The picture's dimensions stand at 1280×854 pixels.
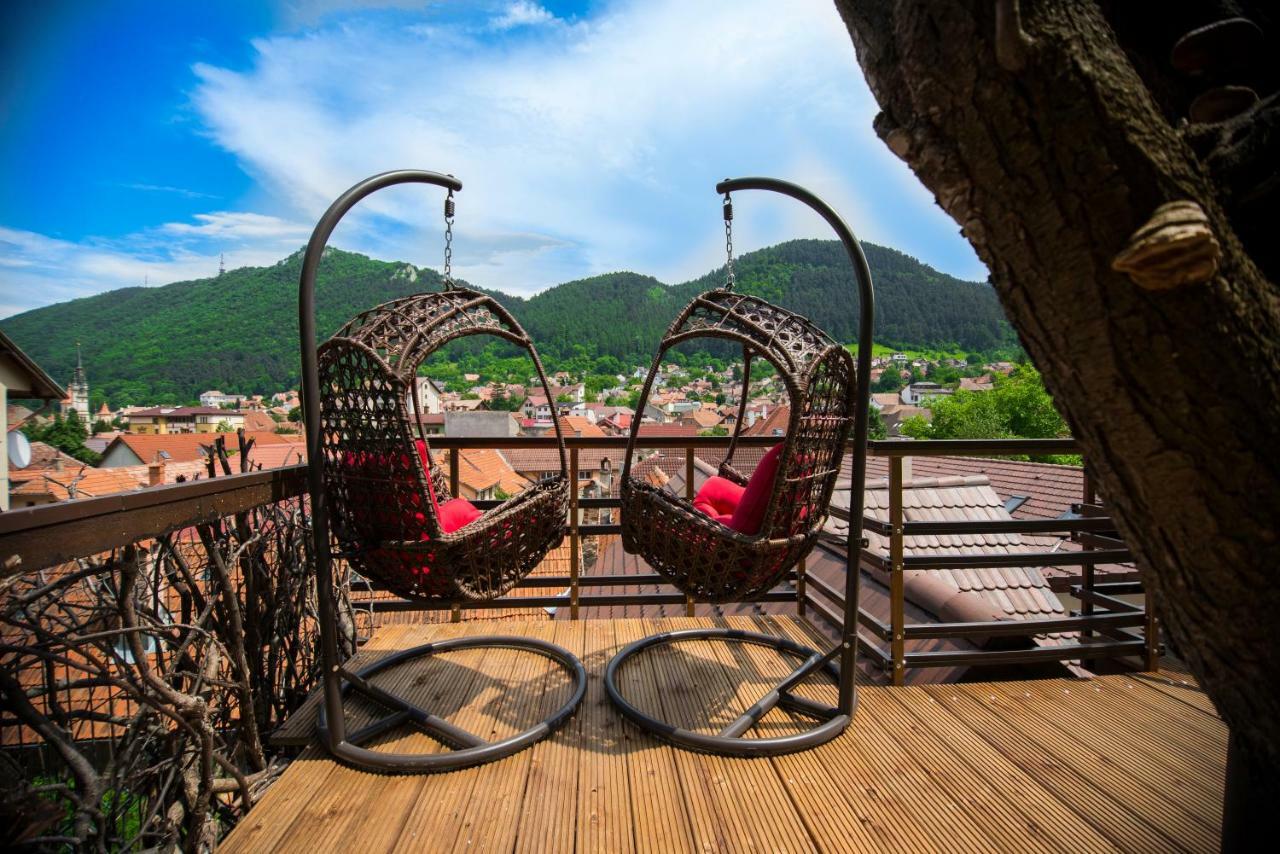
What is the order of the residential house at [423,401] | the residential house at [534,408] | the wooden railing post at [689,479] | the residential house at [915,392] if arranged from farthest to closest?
the residential house at [915,392] → the residential house at [534,408] → the wooden railing post at [689,479] → the residential house at [423,401]

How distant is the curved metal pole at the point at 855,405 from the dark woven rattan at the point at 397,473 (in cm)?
103

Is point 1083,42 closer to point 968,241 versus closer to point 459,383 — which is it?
point 968,241

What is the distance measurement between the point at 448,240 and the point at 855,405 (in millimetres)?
1488

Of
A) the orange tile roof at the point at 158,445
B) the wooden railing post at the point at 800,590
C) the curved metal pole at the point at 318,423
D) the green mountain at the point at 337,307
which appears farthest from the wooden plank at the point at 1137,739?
the orange tile roof at the point at 158,445

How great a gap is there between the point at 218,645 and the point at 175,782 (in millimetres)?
325

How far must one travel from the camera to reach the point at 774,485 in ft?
5.84

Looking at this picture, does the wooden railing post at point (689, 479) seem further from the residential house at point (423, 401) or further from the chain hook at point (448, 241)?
the chain hook at point (448, 241)

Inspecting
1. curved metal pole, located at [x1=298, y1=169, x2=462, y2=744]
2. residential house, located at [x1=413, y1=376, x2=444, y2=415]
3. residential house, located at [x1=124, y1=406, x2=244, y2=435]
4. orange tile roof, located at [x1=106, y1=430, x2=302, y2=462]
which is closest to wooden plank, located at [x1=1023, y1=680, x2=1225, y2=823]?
curved metal pole, located at [x1=298, y1=169, x2=462, y2=744]

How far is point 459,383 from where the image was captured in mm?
55219

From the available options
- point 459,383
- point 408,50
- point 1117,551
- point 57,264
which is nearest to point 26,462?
point 408,50

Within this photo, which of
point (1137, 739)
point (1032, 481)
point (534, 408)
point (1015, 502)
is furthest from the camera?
point (534, 408)

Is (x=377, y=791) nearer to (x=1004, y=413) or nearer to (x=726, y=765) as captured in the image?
(x=726, y=765)

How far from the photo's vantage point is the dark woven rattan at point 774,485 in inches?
70.3

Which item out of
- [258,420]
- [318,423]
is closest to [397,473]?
[318,423]
